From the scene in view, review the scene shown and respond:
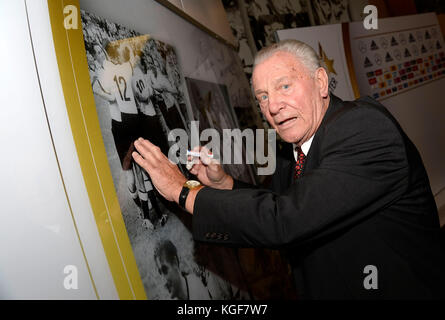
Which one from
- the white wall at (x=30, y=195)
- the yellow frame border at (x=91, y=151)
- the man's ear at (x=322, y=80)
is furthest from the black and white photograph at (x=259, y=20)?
the white wall at (x=30, y=195)

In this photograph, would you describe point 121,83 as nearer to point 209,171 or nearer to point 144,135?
point 144,135

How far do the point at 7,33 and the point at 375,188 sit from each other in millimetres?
1003

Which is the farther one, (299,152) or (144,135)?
(299,152)

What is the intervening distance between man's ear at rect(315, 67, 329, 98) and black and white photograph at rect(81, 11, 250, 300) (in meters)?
0.54

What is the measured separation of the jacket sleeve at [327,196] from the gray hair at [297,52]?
297 mm

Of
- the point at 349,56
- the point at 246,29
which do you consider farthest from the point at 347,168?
the point at 246,29

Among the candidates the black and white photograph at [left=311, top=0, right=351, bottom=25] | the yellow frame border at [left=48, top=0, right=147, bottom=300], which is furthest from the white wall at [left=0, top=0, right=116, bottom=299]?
the black and white photograph at [left=311, top=0, right=351, bottom=25]

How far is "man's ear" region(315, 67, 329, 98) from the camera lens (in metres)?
1.30

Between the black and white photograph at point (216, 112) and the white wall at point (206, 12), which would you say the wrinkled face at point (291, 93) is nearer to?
the black and white photograph at point (216, 112)

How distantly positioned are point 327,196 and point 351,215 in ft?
0.45

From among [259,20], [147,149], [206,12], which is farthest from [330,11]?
[147,149]

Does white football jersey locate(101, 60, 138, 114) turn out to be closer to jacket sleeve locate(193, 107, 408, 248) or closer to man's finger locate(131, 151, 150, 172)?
man's finger locate(131, 151, 150, 172)

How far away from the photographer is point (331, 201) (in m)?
0.94
